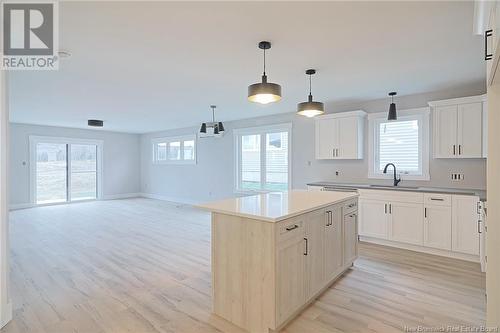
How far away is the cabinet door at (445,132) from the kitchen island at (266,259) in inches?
108

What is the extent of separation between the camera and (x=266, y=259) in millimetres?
2115

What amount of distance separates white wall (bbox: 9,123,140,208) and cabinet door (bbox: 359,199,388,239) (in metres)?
8.66

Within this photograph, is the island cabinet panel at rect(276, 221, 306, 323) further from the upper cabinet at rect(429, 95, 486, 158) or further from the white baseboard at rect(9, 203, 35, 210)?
the white baseboard at rect(9, 203, 35, 210)

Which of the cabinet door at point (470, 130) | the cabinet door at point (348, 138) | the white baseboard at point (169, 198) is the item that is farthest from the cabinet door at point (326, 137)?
the white baseboard at point (169, 198)

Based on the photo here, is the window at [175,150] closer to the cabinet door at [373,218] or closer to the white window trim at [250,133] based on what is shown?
the white window trim at [250,133]

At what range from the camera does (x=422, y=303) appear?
2.63 meters

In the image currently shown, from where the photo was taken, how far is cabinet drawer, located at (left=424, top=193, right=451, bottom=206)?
3.89 metres

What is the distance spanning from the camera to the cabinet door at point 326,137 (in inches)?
210

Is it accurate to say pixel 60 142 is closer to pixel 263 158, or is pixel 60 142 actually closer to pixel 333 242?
pixel 263 158

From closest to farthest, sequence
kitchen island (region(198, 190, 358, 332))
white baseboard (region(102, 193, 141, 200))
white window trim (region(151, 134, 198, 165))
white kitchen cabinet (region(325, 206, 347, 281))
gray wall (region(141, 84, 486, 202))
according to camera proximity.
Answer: kitchen island (region(198, 190, 358, 332)) < white kitchen cabinet (region(325, 206, 347, 281)) < gray wall (region(141, 84, 486, 202)) < white window trim (region(151, 134, 198, 165)) < white baseboard (region(102, 193, 141, 200))

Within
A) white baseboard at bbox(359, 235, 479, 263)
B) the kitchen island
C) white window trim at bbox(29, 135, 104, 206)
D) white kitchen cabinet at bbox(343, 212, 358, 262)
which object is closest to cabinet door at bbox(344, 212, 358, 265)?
white kitchen cabinet at bbox(343, 212, 358, 262)

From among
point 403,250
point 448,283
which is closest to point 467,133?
point 403,250

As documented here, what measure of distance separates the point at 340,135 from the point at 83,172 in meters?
8.48

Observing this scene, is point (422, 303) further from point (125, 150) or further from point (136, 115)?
point (125, 150)
